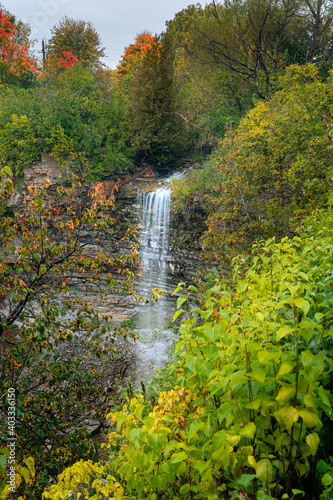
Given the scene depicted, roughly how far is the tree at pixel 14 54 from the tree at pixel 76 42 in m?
2.71

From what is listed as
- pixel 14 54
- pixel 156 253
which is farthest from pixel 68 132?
pixel 14 54

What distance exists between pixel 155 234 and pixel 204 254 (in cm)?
446

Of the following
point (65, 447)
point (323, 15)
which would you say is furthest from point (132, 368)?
point (323, 15)

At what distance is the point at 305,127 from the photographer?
21.9 feet

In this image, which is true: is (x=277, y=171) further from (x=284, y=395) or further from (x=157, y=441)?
(x=157, y=441)

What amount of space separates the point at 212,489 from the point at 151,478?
1.01 ft

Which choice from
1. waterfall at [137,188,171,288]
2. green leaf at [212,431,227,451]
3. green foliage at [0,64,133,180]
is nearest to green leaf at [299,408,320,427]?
green leaf at [212,431,227,451]

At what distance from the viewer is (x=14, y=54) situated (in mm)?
21641

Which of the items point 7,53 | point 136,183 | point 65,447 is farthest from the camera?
point 7,53

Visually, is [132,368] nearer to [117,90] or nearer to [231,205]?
[231,205]

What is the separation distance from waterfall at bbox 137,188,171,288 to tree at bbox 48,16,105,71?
18.1 m

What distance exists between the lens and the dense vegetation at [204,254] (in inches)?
58.4

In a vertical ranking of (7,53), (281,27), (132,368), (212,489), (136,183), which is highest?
(7,53)

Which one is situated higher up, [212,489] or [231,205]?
[231,205]
